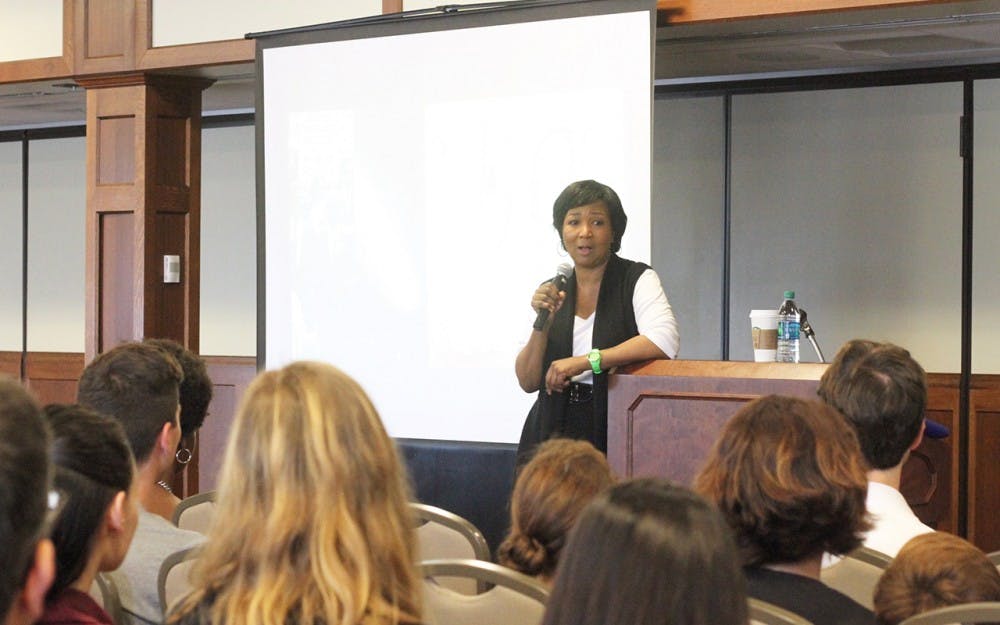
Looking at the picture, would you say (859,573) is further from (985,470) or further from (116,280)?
(116,280)

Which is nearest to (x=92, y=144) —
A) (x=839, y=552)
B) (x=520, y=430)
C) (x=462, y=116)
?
(x=462, y=116)

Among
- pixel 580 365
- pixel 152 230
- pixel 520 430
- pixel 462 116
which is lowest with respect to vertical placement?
pixel 520 430

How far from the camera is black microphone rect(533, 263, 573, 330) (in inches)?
159

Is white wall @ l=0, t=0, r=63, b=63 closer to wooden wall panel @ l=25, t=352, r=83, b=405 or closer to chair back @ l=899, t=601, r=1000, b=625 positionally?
wooden wall panel @ l=25, t=352, r=83, b=405

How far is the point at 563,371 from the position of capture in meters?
3.83

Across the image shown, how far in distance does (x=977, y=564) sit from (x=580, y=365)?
7.13ft

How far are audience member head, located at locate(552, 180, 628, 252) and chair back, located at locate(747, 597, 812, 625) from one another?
284 centimetres

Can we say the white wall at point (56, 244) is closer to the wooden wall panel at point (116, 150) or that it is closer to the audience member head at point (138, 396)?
the wooden wall panel at point (116, 150)

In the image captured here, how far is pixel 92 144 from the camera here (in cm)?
592

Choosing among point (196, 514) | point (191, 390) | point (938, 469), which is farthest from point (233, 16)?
point (938, 469)

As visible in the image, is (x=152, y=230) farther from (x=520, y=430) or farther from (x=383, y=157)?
(x=520, y=430)

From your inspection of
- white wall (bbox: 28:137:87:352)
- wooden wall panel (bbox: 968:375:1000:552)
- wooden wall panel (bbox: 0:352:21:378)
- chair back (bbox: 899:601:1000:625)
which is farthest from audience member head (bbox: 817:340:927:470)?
Result: wooden wall panel (bbox: 0:352:21:378)

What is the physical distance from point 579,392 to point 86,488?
8.70 feet


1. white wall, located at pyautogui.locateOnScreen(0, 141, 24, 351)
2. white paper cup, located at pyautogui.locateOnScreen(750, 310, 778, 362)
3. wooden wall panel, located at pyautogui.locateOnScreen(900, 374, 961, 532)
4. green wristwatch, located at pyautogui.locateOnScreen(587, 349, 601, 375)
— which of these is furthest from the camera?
white wall, located at pyautogui.locateOnScreen(0, 141, 24, 351)
